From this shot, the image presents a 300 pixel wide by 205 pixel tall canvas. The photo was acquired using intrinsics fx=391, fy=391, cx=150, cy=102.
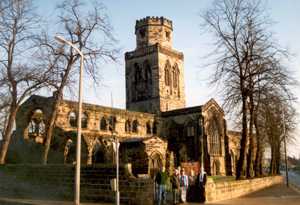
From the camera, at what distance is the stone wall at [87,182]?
17.6 meters

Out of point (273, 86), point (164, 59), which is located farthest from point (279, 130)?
point (164, 59)

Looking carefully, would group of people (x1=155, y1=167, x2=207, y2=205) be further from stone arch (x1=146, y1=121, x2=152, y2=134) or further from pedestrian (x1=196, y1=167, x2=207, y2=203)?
stone arch (x1=146, y1=121, x2=152, y2=134)

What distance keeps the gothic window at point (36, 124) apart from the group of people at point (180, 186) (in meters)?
24.7

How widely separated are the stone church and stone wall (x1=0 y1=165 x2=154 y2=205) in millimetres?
6915

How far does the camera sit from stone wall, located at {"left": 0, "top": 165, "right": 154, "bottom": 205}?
17.6 metres

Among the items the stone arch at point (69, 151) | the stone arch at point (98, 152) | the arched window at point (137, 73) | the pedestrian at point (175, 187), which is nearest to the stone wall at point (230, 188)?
the pedestrian at point (175, 187)

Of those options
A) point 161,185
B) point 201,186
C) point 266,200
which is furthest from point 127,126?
point 161,185

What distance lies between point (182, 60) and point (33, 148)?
4212cm

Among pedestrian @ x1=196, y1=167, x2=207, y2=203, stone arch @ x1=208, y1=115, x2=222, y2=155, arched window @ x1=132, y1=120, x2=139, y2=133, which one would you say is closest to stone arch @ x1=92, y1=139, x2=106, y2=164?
arched window @ x1=132, y1=120, x2=139, y2=133

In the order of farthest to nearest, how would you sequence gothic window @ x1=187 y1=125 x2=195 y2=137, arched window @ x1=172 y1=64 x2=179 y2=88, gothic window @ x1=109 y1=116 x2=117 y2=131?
1. arched window @ x1=172 y1=64 x2=179 y2=88
2. gothic window @ x1=187 y1=125 x2=195 y2=137
3. gothic window @ x1=109 y1=116 x2=117 y2=131

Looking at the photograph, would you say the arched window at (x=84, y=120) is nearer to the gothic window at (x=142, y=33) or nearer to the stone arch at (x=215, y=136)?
the stone arch at (x=215, y=136)

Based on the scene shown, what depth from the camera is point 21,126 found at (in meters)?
39.5

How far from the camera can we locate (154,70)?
223ft

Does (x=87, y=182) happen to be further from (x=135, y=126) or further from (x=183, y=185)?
(x=135, y=126)
